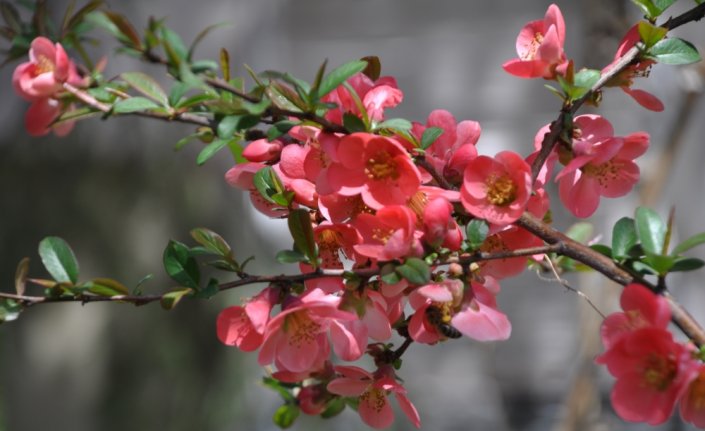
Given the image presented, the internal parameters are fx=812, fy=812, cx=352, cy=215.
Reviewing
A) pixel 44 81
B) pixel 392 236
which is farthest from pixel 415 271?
pixel 44 81

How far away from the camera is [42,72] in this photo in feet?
2.27

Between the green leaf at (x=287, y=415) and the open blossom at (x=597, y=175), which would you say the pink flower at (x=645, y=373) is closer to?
the open blossom at (x=597, y=175)

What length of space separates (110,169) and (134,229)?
188 millimetres

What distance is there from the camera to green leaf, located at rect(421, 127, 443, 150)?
523 millimetres

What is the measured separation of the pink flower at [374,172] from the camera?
19.0 inches

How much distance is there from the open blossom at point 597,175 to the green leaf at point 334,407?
0.82 ft

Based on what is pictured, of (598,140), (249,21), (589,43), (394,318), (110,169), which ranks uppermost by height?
(598,140)

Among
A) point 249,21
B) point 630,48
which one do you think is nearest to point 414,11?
point 249,21

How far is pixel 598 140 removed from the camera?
1.75 ft

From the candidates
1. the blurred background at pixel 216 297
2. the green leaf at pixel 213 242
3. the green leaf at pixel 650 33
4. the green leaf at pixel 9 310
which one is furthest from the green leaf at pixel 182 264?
the blurred background at pixel 216 297

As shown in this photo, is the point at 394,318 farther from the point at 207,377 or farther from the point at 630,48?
the point at 207,377

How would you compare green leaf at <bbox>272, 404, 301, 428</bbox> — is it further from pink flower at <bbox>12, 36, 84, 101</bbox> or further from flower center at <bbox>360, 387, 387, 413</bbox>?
pink flower at <bbox>12, 36, 84, 101</bbox>

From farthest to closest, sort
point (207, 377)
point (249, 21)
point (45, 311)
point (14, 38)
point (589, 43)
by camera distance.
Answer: point (249, 21) → point (45, 311) → point (207, 377) → point (589, 43) → point (14, 38)

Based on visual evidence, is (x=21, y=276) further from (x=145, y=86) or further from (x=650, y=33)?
(x=650, y=33)
